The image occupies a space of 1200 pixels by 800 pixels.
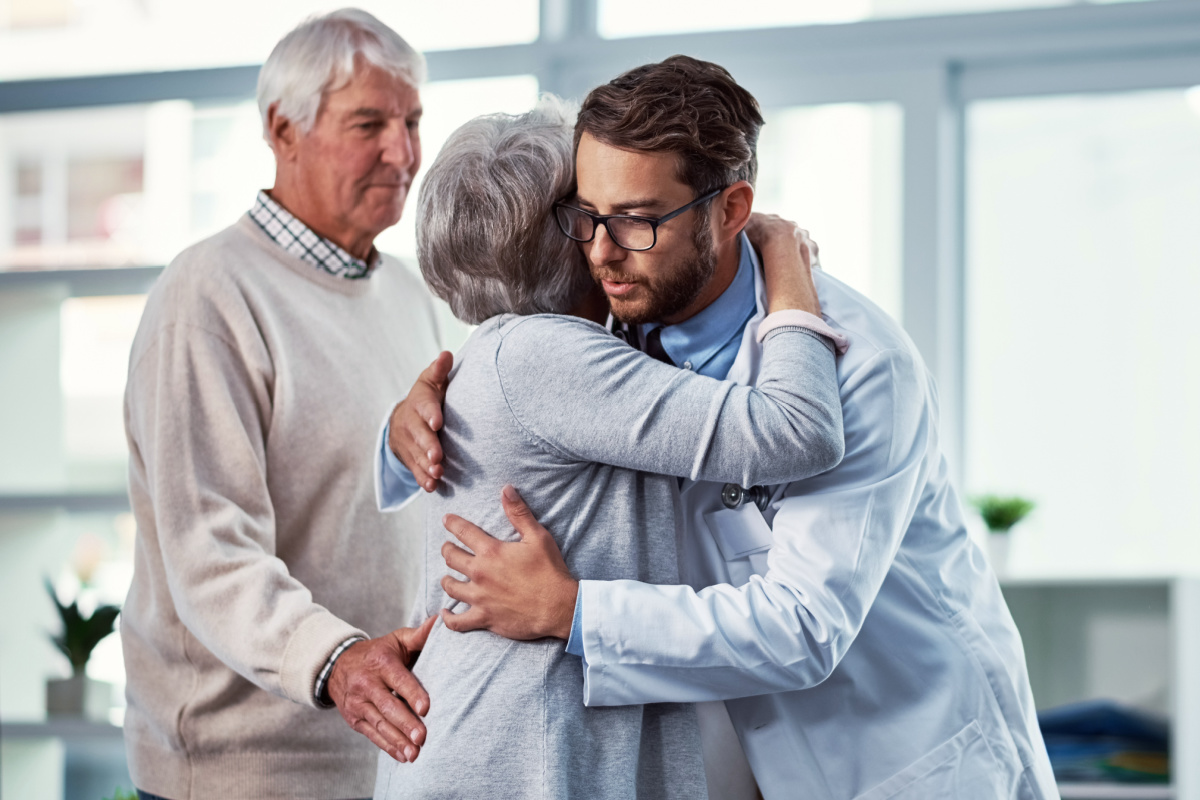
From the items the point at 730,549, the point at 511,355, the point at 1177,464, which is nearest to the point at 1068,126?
the point at 1177,464

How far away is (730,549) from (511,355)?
0.37 metres

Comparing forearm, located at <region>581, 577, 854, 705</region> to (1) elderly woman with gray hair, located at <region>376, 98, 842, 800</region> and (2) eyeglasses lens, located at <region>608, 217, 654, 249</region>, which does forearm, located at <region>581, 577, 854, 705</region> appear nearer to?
(1) elderly woman with gray hair, located at <region>376, 98, 842, 800</region>

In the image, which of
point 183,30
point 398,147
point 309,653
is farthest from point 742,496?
point 183,30

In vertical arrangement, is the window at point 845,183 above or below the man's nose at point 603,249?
above

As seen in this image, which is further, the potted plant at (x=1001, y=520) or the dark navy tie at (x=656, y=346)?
the potted plant at (x=1001, y=520)

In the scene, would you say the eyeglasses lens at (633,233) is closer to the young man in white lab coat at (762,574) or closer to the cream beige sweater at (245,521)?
the young man in white lab coat at (762,574)

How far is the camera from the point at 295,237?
6.07ft

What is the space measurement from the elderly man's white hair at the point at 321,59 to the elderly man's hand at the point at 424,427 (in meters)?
0.76

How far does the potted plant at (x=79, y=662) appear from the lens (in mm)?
2621

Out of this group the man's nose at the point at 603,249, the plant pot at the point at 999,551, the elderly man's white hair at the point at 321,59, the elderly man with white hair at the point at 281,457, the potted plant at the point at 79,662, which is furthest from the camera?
the potted plant at the point at 79,662

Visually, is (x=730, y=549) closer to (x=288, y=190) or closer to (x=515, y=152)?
(x=515, y=152)

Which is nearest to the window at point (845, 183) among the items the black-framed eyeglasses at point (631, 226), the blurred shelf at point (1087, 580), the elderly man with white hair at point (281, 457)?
the blurred shelf at point (1087, 580)

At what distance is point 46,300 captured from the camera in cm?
288

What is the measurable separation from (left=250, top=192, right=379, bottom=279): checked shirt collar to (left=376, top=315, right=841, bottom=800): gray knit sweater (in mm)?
728
